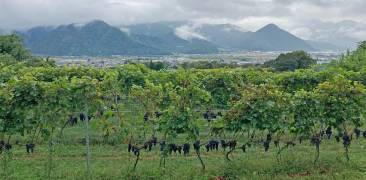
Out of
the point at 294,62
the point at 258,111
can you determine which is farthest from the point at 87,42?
the point at 258,111

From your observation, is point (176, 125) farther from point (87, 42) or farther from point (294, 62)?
point (87, 42)

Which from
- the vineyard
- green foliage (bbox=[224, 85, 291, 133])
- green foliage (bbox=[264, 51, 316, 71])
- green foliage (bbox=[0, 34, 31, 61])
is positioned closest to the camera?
the vineyard

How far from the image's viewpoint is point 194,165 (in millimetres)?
11477

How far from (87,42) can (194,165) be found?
538 feet

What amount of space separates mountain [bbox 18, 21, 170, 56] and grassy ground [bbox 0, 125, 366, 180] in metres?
153

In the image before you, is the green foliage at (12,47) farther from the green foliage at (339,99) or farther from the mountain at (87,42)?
the mountain at (87,42)

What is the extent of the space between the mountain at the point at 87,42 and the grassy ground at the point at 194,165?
501 feet

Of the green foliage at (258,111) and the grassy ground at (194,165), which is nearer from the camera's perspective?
the grassy ground at (194,165)

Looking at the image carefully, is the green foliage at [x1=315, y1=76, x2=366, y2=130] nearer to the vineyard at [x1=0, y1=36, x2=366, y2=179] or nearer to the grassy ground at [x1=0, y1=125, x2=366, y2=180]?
the vineyard at [x1=0, y1=36, x2=366, y2=179]

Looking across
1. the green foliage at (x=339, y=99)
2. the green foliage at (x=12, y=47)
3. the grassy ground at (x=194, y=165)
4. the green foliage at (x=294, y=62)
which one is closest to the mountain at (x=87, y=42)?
the green foliage at (x=12, y=47)

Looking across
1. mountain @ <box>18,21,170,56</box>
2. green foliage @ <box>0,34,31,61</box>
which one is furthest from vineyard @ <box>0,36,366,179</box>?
mountain @ <box>18,21,170,56</box>

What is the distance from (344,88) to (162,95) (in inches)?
184

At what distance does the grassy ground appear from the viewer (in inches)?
408

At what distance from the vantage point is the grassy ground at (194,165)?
10.4 m
